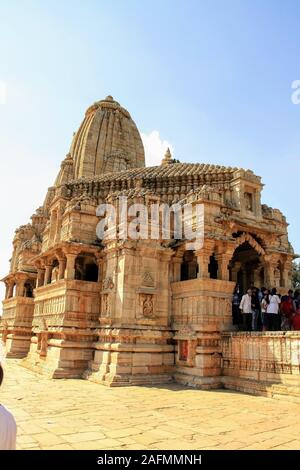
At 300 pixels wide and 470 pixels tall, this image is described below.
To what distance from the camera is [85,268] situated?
18156 millimetres

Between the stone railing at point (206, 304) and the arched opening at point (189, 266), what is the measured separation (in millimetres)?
2044

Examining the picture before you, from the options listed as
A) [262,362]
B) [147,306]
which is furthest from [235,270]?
[262,362]

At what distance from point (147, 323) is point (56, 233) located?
7.12m

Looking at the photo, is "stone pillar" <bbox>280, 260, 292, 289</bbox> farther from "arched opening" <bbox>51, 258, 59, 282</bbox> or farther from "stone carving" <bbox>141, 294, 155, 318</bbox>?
"arched opening" <bbox>51, 258, 59, 282</bbox>

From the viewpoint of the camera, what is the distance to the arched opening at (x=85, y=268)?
58.5ft

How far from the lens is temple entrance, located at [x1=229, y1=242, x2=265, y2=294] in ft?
56.4

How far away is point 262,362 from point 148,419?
5.01m

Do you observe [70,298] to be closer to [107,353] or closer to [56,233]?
[107,353]

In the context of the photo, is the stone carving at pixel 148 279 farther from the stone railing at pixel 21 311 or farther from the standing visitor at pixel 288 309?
the stone railing at pixel 21 311

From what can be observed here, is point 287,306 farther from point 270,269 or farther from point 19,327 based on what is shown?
point 19,327

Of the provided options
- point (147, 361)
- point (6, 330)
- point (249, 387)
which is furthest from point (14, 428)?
point (6, 330)

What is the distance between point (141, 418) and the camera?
8133 mm

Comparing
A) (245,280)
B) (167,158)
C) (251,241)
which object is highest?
(167,158)

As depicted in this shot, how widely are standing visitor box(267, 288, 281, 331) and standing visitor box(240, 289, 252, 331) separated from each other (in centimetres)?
78
